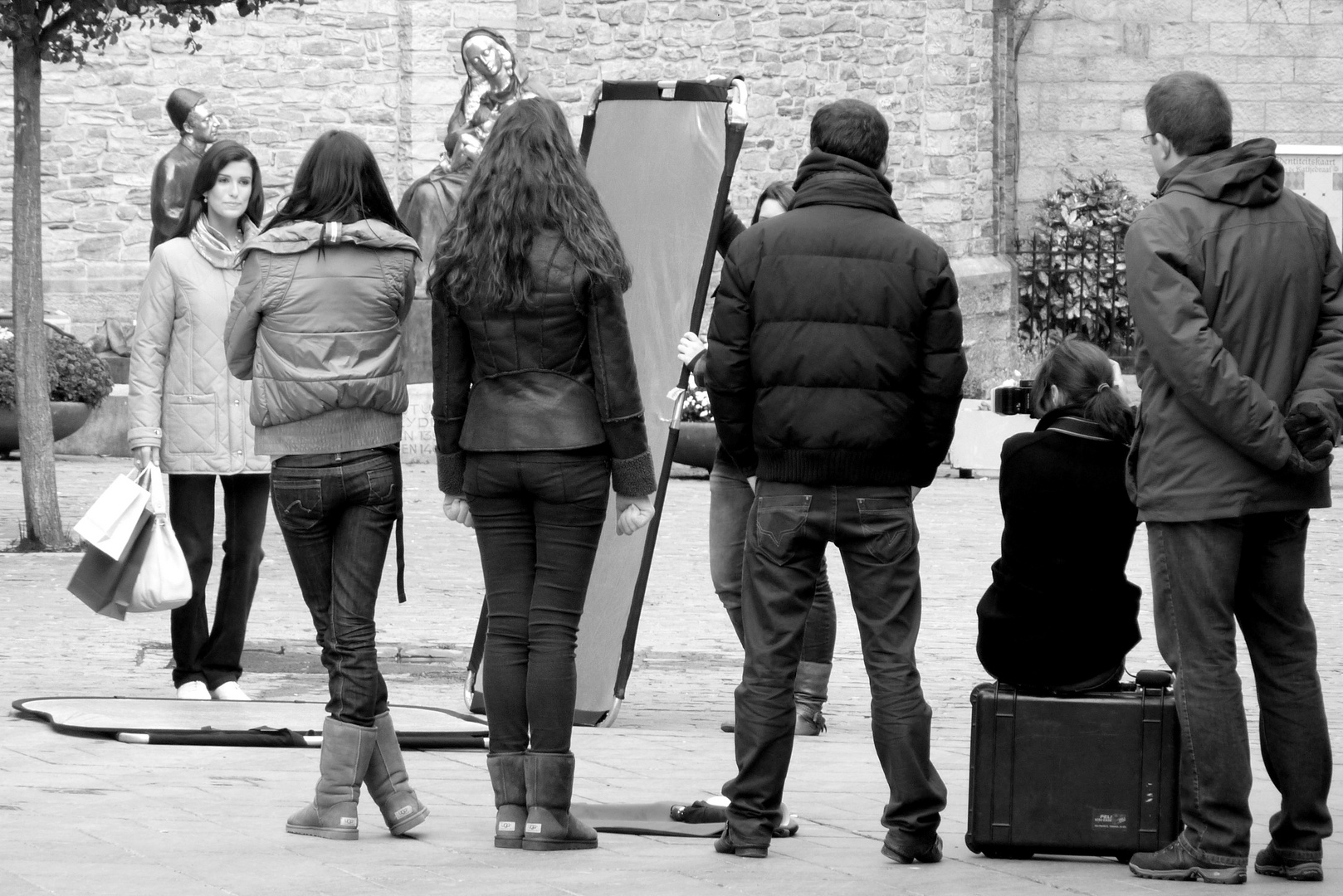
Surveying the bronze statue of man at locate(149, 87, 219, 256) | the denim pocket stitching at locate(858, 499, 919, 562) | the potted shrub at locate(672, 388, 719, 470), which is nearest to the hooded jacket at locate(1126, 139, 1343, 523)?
the denim pocket stitching at locate(858, 499, 919, 562)

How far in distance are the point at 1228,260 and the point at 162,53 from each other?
17107 mm

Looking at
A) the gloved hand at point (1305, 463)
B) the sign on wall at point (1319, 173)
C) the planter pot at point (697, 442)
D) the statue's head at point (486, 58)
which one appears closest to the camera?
the gloved hand at point (1305, 463)

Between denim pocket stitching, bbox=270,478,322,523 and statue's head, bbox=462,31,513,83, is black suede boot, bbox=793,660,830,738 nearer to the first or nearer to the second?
denim pocket stitching, bbox=270,478,322,523

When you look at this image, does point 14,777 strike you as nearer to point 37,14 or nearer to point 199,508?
point 199,508

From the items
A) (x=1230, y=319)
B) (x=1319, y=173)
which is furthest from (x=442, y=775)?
(x=1319, y=173)

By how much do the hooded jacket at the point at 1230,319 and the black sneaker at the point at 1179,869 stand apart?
742mm

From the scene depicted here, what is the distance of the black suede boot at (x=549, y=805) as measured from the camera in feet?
15.5

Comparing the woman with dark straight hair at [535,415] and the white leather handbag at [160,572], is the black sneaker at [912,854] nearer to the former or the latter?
the woman with dark straight hair at [535,415]

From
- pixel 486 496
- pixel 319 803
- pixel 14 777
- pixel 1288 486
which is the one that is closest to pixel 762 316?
pixel 486 496

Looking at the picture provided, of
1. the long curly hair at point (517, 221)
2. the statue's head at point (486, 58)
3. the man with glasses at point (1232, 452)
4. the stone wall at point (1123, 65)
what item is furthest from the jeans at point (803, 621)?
the stone wall at point (1123, 65)

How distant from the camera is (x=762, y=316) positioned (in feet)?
15.6

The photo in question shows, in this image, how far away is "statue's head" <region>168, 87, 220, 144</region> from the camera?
13.4 meters

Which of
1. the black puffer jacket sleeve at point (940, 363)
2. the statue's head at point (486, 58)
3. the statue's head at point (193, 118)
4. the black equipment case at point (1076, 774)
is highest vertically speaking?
the statue's head at point (486, 58)

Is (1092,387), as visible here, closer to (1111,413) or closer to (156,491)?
(1111,413)
